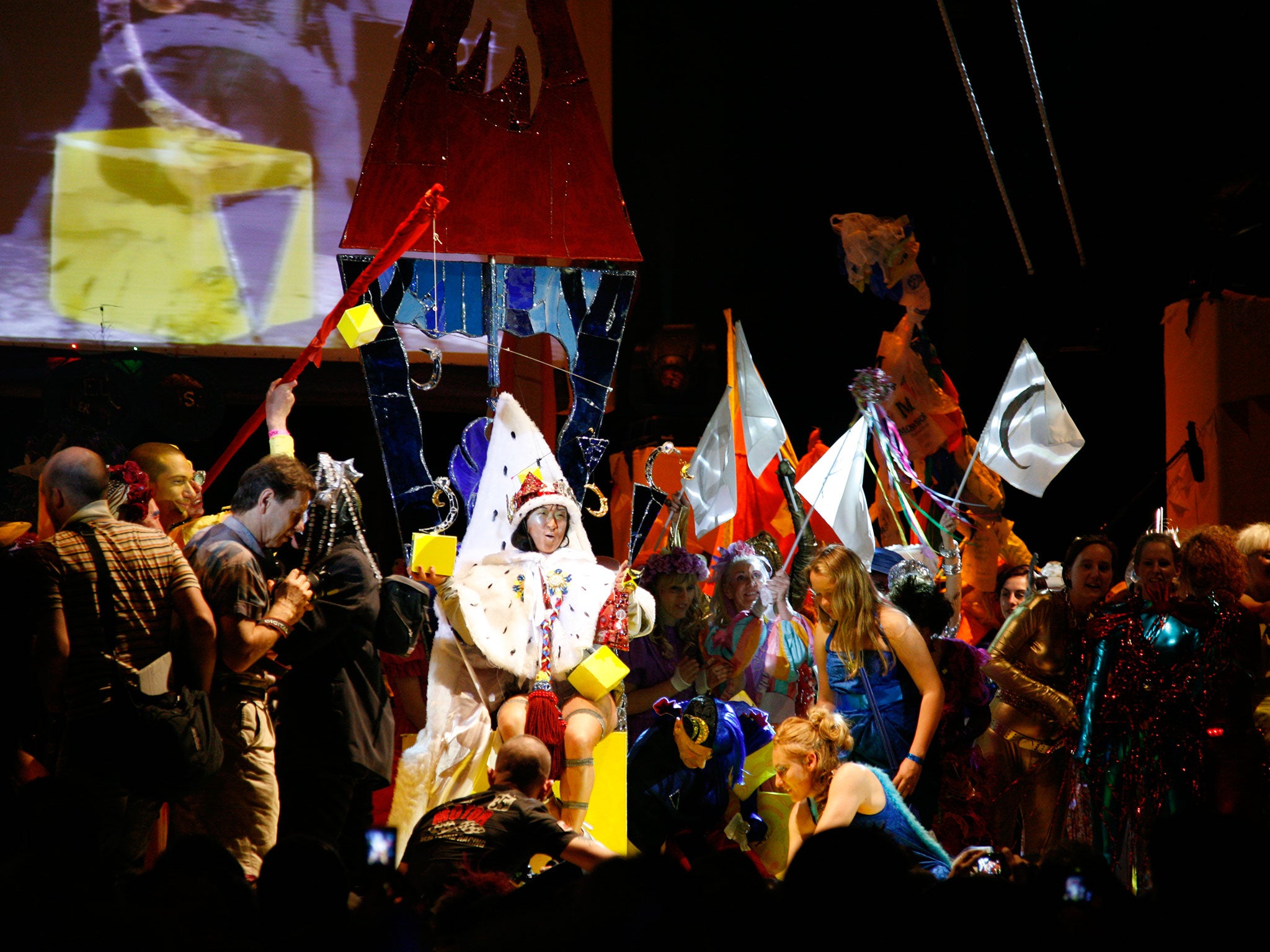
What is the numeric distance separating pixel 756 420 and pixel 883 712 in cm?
239

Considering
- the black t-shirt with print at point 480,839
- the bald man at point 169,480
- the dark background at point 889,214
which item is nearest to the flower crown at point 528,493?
the bald man at point 169,480

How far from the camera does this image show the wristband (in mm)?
3330

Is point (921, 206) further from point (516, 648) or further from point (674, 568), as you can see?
point (516, 648)

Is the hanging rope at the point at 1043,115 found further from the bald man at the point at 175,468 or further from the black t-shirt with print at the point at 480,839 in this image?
the black t-shirt with print at the point at 480,839

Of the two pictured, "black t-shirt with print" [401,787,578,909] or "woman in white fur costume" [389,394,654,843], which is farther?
"woman in white fur costume" [389,394,654,843]

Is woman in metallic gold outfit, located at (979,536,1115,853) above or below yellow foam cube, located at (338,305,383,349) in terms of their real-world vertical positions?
below

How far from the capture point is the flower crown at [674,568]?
5102 mm

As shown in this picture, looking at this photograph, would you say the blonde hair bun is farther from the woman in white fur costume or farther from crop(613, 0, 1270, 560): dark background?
crop(613, 0, 1270, 560): dark background

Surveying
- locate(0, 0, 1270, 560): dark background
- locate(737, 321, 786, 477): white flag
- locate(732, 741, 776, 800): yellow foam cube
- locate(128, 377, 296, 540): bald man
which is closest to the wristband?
locate(128, 377, 296, 540): bald man

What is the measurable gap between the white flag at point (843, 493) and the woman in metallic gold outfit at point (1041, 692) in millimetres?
1461

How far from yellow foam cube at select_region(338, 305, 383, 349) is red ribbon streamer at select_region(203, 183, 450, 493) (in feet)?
0.09

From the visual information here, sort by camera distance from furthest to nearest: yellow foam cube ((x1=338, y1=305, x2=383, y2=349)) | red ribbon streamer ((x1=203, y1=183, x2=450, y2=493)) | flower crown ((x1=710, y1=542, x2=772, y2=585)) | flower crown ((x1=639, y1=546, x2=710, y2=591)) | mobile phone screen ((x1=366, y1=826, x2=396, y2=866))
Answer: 1. flower crown ((x1=710, y1=542, x2=772, y2=585))
2. flower crown ((x1=639, y1=546, x2=710, y2=591))
3. yellow foam cube ((x1=338, y1=305, x2=383, y2=349))
4. red ribbon streamer ((x1=203, y1=183, x2=450, y2=493))
5. mobile phone screen ((x1=366, y1=826, x2=396, y2=866))

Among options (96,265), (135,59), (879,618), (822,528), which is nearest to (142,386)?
(96,265)

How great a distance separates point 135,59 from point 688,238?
4.09 metres
